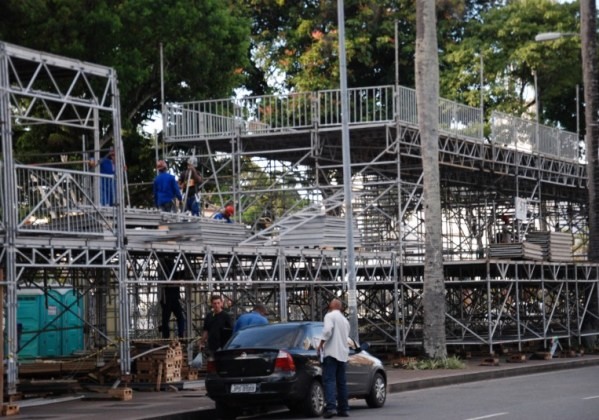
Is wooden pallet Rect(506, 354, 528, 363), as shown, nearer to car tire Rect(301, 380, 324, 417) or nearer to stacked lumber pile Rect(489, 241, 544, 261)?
stacked lumber pile Rect(489, 241, 544, 261)

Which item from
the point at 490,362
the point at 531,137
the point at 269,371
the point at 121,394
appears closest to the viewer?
the point at 269,371

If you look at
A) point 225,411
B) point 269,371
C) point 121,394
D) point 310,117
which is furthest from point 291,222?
point 269,371

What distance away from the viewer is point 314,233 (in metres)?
31.8

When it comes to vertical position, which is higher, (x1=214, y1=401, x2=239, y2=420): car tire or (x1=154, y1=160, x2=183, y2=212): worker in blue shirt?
(x1=154, y1=160, x2=183, y2=212): worker in blue shirt

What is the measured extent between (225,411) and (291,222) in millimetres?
11164

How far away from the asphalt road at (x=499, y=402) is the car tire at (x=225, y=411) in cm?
46

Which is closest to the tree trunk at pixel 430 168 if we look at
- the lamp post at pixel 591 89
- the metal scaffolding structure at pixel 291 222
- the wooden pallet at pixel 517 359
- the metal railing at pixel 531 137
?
the metal scaffolding structure at pixel 291 222

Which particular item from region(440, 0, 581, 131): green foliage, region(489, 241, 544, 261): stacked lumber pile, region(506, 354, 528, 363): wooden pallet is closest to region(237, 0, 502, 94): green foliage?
region(440, 0, 581, 131): green foliage

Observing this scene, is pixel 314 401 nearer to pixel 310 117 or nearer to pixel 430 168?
pixel 430 168

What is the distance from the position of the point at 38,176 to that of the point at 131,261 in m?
4.53

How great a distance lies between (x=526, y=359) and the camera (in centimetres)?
3534

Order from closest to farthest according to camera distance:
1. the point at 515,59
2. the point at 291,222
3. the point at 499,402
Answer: the point at 499,402, the point at 291,222, the point at 515,59

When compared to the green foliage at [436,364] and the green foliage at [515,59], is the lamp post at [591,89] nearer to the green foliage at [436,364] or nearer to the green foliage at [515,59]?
the green foliage at [436,364]

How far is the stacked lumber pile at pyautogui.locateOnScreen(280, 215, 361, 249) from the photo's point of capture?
31.7 meters
